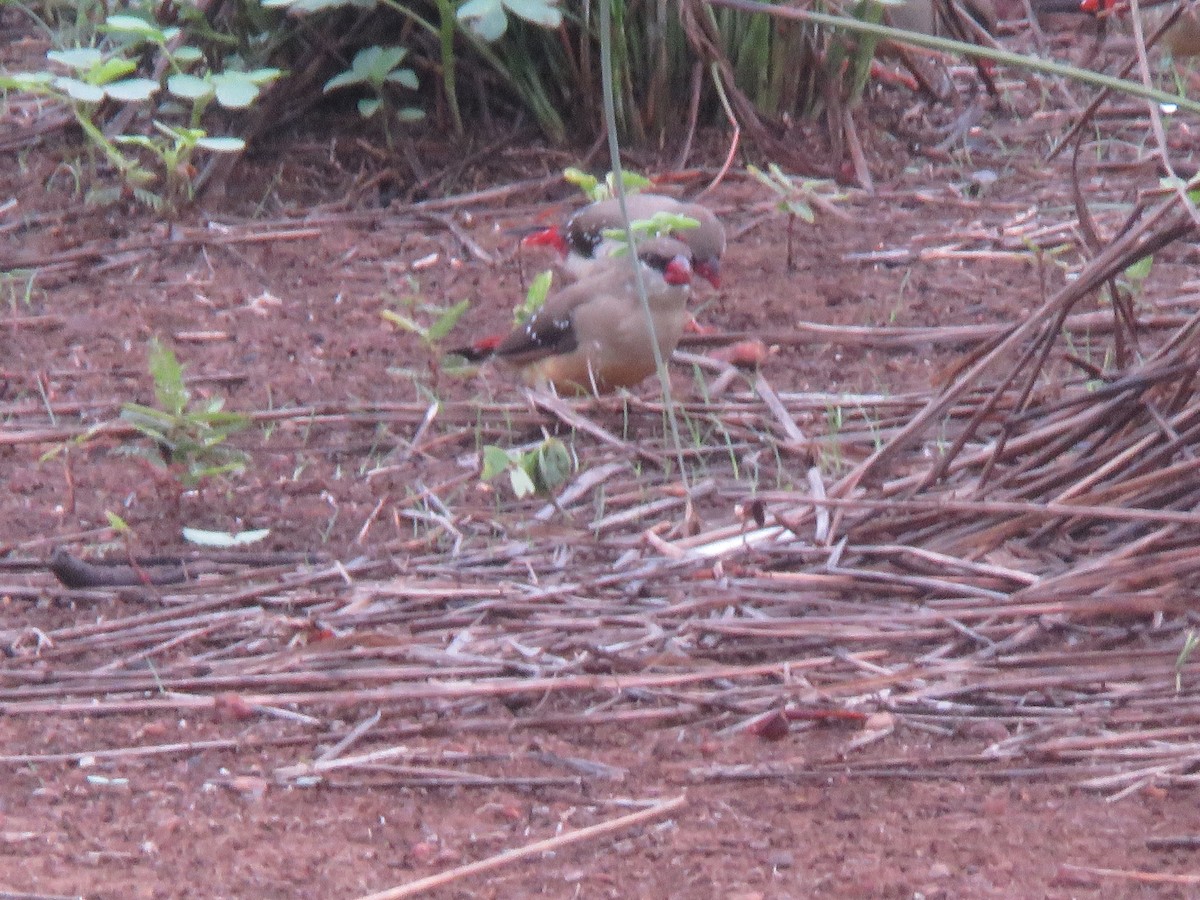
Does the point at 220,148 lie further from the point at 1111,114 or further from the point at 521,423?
the point at 1111,114

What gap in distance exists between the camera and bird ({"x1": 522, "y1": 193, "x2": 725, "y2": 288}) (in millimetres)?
4895

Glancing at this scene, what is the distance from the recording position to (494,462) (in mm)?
3672

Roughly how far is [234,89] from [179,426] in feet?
6.79

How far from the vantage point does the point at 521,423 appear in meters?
4.23

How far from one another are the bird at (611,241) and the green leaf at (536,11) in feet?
2.05

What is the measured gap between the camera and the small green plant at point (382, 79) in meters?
5.85

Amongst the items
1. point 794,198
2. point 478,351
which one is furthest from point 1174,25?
point 478,351

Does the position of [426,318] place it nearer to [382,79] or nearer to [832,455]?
[382,79]

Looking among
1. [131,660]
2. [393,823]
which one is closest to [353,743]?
[393,823]

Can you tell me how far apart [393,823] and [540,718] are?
0.38 metres

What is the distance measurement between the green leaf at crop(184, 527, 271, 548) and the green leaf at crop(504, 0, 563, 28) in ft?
7.59

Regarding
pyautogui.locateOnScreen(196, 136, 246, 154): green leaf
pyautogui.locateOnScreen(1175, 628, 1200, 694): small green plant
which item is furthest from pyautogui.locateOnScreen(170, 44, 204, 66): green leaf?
pyautogui.locateOnScreen(1175, 628, 1200, 694): small green plant

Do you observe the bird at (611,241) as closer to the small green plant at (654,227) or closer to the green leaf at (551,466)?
the small green plant at (654,227)

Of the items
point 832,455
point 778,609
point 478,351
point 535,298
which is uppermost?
point 778,609
